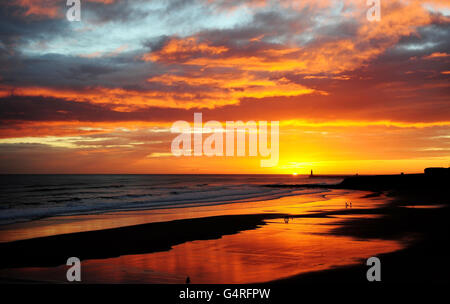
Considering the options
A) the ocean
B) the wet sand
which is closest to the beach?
the wet sand

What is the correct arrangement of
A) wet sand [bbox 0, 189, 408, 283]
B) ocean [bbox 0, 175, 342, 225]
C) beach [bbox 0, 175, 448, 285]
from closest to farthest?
1. beach [bbox 0, 175, 448, 285]
2. wet sand [bbox 0, 189, 408, 283]
3. ocean [bbox 0, 175, 342, 225]

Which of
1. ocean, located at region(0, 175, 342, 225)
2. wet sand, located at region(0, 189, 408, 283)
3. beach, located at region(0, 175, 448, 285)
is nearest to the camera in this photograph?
beach, located at region(0, 175, 448, 285)

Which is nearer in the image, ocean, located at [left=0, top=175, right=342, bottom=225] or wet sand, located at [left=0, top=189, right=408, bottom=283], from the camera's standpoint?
wet sand, located at [left=0, top=189, right=408, bottom=283]

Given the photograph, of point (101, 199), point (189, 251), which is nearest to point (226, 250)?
point (189, 251)

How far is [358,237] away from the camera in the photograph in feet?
57.0

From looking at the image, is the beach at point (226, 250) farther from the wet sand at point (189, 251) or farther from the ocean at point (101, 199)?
the ocean at point (101, 199)

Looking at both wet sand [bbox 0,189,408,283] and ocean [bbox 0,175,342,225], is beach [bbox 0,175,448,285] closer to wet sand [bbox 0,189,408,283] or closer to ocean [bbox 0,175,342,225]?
wet sand [bbox 0,189,408,283]

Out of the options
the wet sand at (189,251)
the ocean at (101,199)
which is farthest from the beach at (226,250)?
the ocean at (101,199)

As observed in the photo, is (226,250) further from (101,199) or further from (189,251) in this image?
(101,199)

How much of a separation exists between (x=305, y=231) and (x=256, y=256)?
6.46 m
